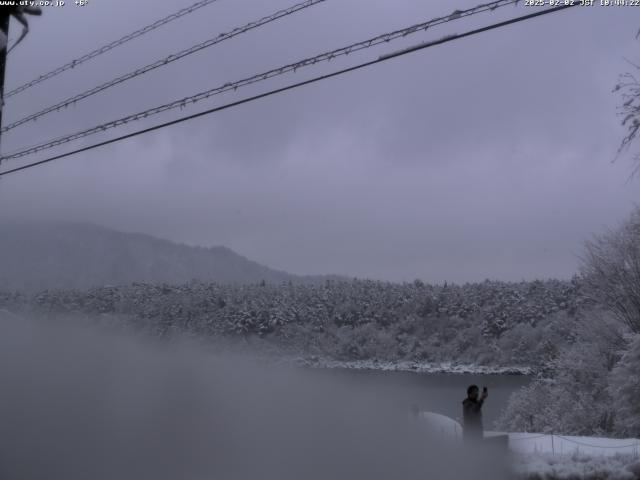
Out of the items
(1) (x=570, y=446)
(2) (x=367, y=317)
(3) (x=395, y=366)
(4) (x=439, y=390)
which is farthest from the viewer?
(2) (x=367, y=317)

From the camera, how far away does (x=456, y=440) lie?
13.5 meters

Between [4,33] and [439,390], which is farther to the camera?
[439,390]

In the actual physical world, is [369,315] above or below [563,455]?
above

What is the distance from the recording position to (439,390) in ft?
209

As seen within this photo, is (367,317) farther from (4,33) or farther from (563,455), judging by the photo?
(4,33)

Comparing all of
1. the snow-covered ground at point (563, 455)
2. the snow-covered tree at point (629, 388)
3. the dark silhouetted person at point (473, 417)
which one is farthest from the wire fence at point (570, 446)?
the snow-covered tree at point (629, 388)

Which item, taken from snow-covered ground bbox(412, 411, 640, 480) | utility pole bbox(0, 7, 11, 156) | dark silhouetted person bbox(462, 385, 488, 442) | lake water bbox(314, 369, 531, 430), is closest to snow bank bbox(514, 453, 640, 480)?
snow-covered ground bbox(412, 411, 640, 480)

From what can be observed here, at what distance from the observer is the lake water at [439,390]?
40278 millimetres

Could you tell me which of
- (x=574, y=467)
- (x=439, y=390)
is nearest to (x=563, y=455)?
(x=574, y=467)

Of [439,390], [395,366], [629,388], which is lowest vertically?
[629,388]

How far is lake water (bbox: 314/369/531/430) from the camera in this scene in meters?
40.3

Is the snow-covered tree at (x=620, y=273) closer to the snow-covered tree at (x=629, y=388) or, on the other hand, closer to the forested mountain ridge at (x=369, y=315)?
the snow-covered tree at (x=629, y=388)

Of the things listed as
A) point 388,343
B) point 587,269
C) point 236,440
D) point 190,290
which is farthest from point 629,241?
point 190,290

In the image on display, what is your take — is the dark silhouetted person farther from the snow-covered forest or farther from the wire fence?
the snow-covered forest
